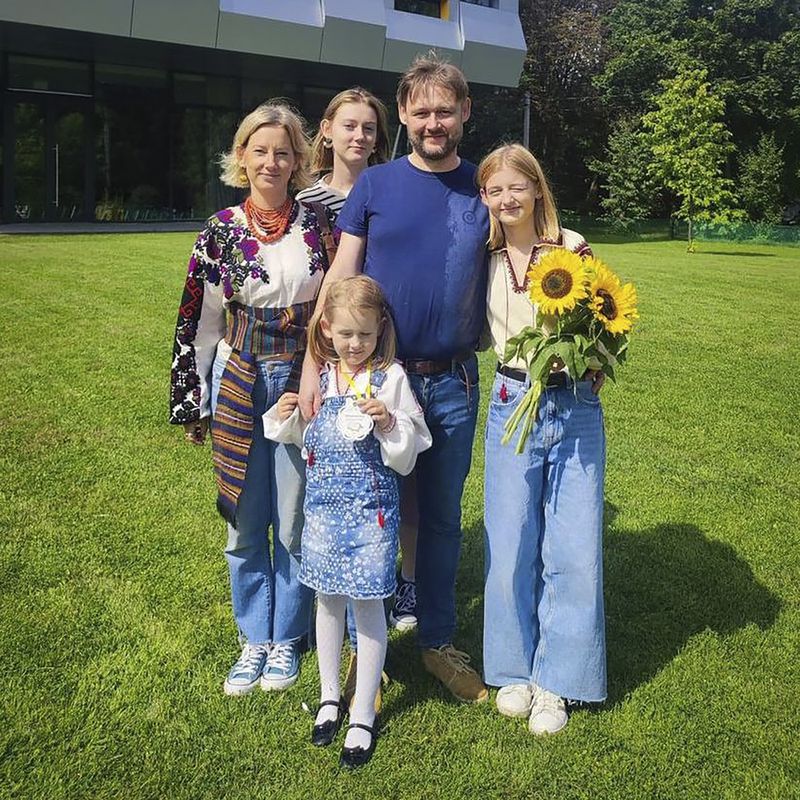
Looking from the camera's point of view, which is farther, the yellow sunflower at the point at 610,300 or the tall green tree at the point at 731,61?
the tall green tree at the point at 731,61

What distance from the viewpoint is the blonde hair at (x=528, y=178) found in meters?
2.90

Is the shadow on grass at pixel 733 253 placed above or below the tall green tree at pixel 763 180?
below

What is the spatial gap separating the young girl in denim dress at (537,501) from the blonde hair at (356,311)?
0.40 meters

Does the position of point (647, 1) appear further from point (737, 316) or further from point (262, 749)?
point (262, 749)

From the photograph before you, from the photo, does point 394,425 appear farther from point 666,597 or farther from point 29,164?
point 29,164

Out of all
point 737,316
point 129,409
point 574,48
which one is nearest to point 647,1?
point 574,48

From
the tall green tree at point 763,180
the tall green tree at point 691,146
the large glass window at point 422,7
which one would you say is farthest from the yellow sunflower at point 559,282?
the tall green tree at point 763,180

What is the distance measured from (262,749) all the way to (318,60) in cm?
2070

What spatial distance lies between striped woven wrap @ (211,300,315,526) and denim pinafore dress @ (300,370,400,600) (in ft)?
1.12

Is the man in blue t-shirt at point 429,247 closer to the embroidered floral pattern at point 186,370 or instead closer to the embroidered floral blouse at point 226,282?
the embroidered floral blouse at point 226,282

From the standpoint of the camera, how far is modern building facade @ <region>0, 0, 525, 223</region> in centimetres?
1908

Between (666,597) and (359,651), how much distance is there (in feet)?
5.96

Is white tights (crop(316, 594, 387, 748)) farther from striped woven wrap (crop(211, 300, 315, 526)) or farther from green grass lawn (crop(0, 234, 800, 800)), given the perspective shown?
striped woven wrap (crop(211, 300, 315, 526))

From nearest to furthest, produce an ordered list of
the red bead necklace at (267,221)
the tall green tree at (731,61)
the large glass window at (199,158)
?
the red bead necklace at (267,221) → the large glass window at (199,158) → the tall green tree at (731,61)
